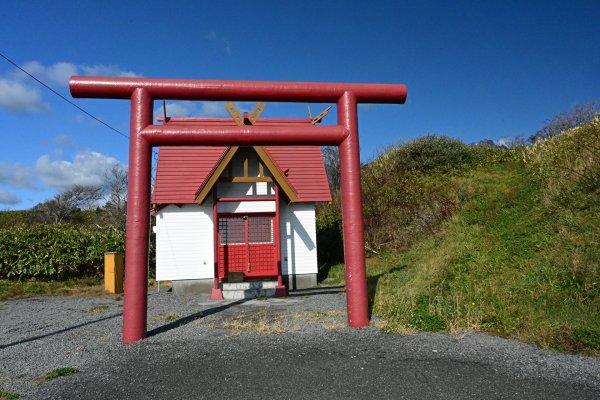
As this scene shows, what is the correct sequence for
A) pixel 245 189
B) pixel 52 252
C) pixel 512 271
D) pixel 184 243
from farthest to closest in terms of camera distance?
pixel 52 252
pixel 245 189
pixel 184 243
pixel 512 271

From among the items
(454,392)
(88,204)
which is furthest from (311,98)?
(88,204)

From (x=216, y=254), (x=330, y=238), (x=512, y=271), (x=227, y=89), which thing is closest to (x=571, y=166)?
(x=512, y=271)

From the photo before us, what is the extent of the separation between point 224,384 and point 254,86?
16.0 ft

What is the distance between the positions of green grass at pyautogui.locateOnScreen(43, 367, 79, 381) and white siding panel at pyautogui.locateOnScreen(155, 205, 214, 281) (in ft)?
28.5

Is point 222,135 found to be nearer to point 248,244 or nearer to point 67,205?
point 248,244

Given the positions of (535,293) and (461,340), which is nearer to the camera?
(461,340)

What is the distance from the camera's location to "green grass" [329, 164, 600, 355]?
6.23 m

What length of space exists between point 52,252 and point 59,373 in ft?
42.6

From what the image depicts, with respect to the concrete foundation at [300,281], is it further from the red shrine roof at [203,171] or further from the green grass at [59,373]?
the green grass at [59,373]

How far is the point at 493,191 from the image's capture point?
532 inches

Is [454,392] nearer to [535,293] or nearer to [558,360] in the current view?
[558,360]

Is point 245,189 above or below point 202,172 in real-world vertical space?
below

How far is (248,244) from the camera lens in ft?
46.1

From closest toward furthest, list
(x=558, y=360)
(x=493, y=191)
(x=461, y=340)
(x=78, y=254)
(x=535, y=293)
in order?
1. (x=558, y=360)
2. (x=461, y=340)
3. (x=535, y=293)
4. (x=493, y=191)
5. (x=78, y=254)
